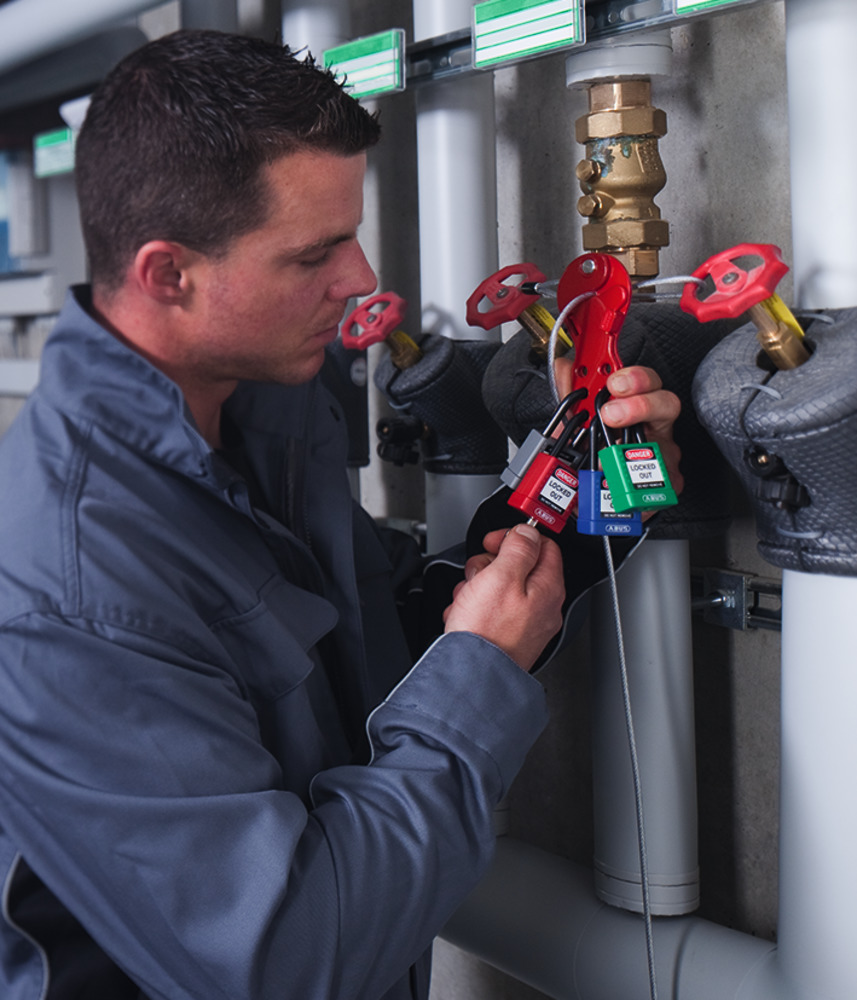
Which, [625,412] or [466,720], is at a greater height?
[625,412]

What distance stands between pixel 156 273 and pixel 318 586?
0.86 feet

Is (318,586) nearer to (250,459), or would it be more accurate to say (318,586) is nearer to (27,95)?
(250,459)

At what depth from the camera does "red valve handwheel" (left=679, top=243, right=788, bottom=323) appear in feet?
2.04

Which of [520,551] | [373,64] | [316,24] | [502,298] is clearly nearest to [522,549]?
[520,551]

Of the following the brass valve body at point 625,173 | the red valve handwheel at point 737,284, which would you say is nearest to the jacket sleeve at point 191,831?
the red valve handwheel at point 737,284

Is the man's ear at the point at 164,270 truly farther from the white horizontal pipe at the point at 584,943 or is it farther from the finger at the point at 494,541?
the white horizontal pipe at the point at 584,943

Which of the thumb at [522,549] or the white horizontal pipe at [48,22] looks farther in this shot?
the white horizontal pipe at [48,22]

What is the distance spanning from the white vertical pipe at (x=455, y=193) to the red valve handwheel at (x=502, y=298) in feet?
0.38

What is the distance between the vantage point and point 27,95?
1.69m

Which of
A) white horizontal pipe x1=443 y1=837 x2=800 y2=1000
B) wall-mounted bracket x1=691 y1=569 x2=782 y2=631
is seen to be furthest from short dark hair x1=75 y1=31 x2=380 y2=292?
white horizontal pipe x1=443 y1=837 x2=800 y2=1000

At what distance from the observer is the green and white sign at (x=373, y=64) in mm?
948

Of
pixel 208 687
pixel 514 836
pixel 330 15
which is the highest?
pixel 330 15

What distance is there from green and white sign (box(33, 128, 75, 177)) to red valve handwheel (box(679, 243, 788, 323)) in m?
1.03

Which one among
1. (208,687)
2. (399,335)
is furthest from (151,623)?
(399,335)
